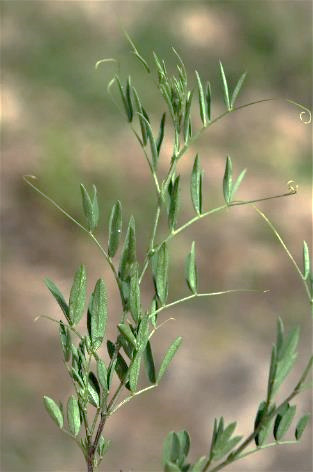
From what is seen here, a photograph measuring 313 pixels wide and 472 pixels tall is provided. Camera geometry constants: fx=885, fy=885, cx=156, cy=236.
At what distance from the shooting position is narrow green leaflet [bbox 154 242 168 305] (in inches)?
14.1

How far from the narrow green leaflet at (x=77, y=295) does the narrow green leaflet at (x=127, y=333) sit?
31mm

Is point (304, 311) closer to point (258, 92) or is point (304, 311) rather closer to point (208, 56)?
point (258, 92)

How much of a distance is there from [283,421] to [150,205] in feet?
5.66

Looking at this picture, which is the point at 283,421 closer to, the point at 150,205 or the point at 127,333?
the point at 127,333

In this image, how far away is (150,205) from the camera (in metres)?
2.05

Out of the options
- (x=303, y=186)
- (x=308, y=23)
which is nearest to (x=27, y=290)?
(x=303, y=186)

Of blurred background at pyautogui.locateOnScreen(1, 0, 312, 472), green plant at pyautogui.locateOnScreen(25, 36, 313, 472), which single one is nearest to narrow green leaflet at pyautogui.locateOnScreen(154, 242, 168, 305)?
green plant at pyautogui.locateOnScreen(25, 36, 313, 472)

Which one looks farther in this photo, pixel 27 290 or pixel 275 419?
pixel 27 290

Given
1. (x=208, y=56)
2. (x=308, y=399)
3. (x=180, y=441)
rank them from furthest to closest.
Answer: (x=208, y=56), (x=308, y=399), (x=180, y=441)

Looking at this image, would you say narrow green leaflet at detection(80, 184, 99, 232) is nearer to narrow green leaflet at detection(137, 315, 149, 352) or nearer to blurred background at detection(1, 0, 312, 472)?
narrow green leaflet at detection(137, 315, 149, 352)

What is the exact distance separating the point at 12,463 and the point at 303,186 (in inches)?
42.6

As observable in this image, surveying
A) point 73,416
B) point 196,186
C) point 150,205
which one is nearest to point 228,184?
point 196,186

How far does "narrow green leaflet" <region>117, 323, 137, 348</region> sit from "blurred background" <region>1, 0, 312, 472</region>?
4.61 ft

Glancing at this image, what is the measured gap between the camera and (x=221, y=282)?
2.13 m
